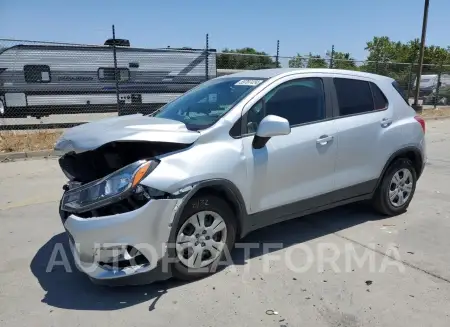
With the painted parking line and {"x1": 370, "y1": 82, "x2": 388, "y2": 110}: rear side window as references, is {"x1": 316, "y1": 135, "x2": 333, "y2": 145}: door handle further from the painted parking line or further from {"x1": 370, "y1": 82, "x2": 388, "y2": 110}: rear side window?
the painted parking line

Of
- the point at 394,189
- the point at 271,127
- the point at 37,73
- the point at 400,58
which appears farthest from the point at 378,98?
the point at 400,58

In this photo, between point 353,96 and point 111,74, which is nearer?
point 353,96

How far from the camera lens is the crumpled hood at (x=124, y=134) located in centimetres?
316

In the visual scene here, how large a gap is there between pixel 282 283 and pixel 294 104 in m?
1.68

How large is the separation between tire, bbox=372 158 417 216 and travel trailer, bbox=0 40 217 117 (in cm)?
877

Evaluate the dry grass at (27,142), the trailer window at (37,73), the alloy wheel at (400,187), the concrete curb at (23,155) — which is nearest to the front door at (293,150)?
the alloy wheel at (400,187)

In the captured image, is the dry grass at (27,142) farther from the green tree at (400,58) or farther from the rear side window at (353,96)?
the green tree at (400,58)

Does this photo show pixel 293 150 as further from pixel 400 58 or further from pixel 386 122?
pixel 400 58

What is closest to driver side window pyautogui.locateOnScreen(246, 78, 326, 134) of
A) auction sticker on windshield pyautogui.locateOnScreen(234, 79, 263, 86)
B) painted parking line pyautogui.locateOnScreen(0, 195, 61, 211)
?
auction sticker on windshield pyautogui.locateOnScreen(234, 79, 263, 86)

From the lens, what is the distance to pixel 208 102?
4016 mm

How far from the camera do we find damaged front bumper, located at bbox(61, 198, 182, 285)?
2971 mm

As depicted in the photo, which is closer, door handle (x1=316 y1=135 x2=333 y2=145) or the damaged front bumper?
the damaged front bumper

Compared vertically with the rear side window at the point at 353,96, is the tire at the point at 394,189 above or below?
below

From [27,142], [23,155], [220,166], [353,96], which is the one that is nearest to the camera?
[220,166]
